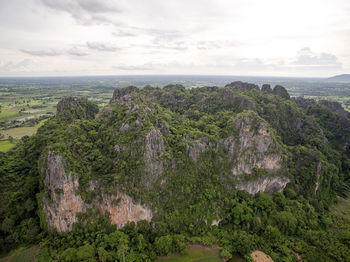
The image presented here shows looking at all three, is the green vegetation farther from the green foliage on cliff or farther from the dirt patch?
the dirt patch

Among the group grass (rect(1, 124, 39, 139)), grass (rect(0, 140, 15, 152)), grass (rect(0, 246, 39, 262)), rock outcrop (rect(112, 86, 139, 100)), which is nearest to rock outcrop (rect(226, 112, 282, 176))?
grass (rect(0, 246, 39, 262))

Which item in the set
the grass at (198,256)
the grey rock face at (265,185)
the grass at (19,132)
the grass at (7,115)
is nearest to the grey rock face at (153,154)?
the grass at (198,256)

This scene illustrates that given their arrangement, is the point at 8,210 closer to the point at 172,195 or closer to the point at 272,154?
the point at 172,195

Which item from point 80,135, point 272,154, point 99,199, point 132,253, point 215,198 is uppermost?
point 80,135

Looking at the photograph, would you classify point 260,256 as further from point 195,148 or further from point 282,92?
point 282,92

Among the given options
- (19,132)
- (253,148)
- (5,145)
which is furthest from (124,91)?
(19,132)

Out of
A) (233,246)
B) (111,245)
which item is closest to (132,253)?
(111,245)
